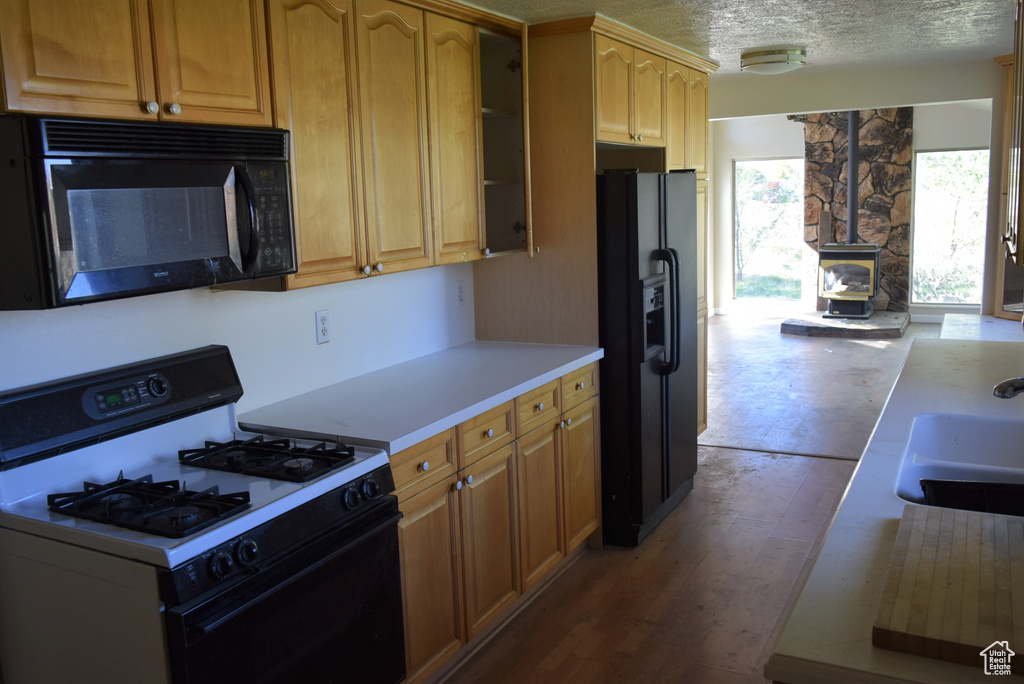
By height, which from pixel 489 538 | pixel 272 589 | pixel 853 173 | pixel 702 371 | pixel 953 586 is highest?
pixel 853 173

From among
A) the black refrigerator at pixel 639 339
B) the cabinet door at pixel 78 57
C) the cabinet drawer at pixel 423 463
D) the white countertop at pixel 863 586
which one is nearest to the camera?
the white countertop at pixel 863 586

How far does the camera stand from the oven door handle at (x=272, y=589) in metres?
1.65

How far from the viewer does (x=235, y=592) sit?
5.70 ft

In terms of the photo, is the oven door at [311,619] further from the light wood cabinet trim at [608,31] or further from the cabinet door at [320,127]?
A: the light wood cabinet trim at [608,31]

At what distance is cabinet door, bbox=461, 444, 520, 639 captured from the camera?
8.86 ft

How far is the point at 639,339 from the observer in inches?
139

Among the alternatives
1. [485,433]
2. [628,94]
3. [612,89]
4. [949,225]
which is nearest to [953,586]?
[485,433]

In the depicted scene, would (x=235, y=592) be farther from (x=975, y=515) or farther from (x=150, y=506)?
(x=975, y=515)

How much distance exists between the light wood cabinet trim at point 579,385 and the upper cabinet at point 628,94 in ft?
3.24

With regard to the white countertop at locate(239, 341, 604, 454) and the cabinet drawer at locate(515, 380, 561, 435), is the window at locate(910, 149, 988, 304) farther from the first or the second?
the cabinet drawer at locate(515, 380, 561, 435)

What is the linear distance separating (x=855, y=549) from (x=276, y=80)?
1.80 m

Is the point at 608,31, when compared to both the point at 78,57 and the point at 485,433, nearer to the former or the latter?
the point at 485,433

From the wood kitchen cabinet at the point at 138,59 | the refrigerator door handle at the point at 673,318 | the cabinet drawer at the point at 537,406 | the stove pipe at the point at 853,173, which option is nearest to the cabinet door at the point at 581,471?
the cabinet drawer at the point at 537,406

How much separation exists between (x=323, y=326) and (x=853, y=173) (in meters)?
7.93
